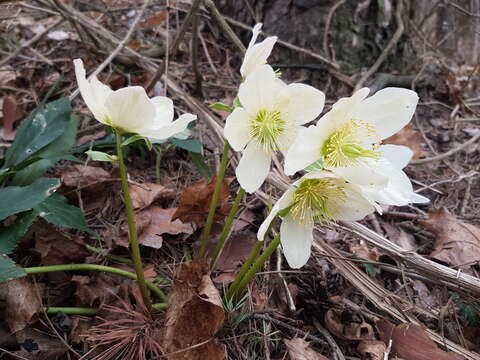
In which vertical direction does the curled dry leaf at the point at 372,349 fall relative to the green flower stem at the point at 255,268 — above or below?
below

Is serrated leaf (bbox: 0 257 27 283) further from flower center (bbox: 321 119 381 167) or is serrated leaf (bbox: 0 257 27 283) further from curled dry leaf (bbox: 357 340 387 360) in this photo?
curled dry leaf (bbox: 357 340 387 360)

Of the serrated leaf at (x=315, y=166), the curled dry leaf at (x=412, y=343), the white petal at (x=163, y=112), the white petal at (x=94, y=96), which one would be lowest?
the curled dry leaf at (x=412, y=343)

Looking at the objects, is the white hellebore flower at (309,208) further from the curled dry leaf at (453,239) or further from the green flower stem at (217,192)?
the curled dry leaf at (453,239)

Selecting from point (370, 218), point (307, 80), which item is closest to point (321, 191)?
point (370, 218)

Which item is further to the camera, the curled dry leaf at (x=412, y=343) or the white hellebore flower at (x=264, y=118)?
the curled dry leaf at (x=412, y=343)

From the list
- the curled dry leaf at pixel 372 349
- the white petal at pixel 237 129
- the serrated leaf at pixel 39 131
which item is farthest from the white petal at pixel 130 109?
the curled dry leaf at pixel 372 349

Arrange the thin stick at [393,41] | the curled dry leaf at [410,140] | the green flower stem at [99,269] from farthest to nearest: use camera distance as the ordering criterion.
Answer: the thin stick at [393,41] → the curled dry leaf at [410,140] → the green flower stem at [99,269]

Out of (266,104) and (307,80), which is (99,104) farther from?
(307,80)
